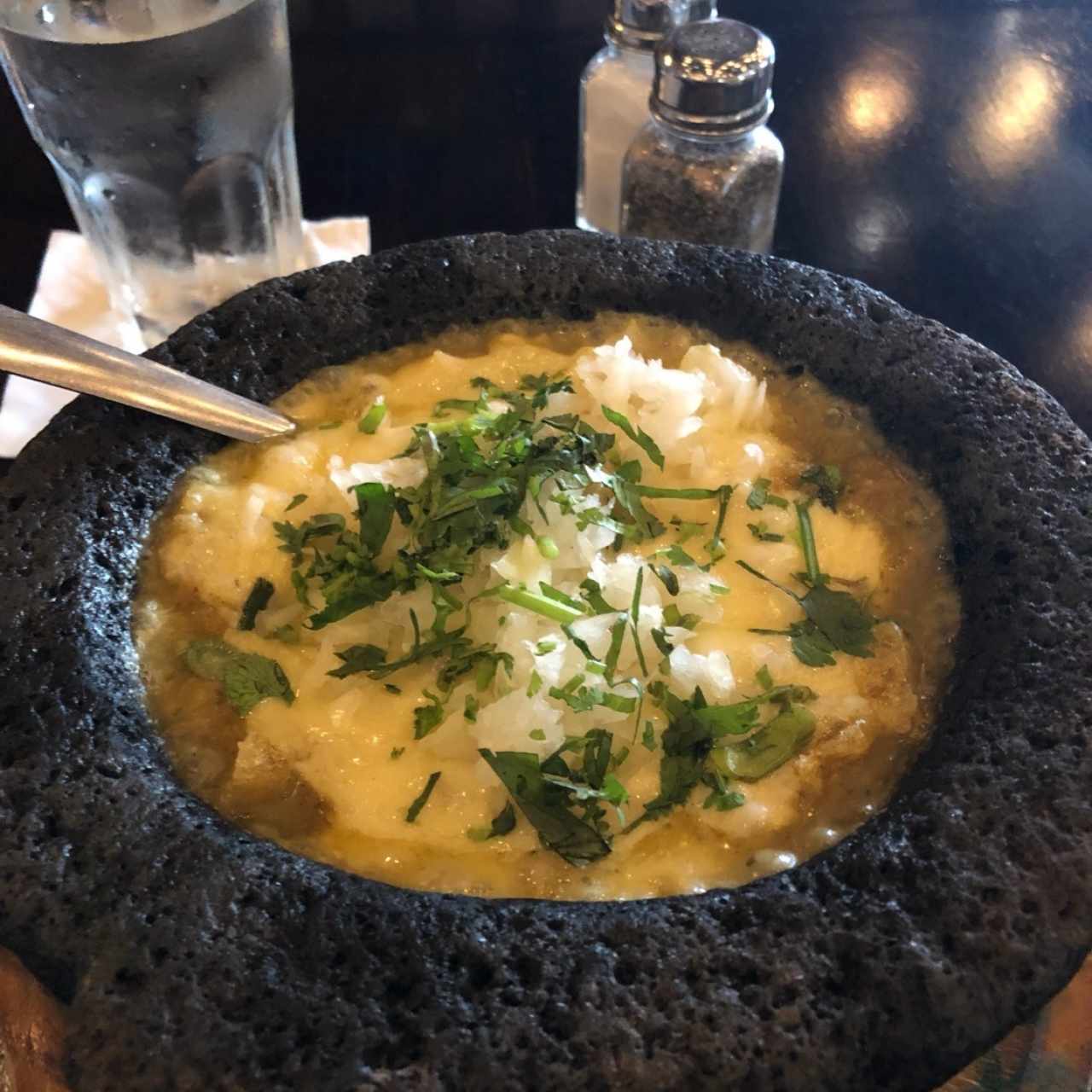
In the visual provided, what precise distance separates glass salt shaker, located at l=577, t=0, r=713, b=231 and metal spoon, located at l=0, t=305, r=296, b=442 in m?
1.05

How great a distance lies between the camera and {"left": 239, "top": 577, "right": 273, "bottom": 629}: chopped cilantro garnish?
1224 millimetres

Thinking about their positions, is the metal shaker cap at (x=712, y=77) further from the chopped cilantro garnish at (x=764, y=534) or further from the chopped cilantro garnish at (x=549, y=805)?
the chopped cilantro garnish at (x=549, y=805)

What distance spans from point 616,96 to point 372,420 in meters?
1.05

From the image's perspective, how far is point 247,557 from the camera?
126cm

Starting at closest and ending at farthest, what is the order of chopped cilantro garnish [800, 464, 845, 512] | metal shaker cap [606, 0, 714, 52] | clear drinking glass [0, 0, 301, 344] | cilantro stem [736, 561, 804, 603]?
cilantro stem [736, 561, 804, 603] < chopped cilantro garnish [800, 464, 845, 512] < clear drinking glass [0, 0, 301, 344] < metal shaker cap [606, 0, 714, 52]

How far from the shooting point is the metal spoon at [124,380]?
1.22 m

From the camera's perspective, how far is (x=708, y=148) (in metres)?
1.91

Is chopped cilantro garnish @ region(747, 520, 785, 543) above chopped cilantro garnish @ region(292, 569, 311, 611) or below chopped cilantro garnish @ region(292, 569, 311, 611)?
above

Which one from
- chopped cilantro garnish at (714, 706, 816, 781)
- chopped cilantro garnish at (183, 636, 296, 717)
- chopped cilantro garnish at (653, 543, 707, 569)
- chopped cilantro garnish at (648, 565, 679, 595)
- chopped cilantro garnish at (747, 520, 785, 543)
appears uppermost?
chopped cilantro garnish at (648, 565, 679, 595)

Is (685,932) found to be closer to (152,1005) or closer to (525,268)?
(152,1005)

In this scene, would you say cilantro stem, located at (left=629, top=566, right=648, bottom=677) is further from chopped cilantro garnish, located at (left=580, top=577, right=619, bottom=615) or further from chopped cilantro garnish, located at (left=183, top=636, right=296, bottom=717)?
chopped cilantro garnish, located at (left=183, top=636, right=296, bottom=717)

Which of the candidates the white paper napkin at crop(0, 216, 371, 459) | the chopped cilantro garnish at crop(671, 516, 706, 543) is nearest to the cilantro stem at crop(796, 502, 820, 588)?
the chopped cilantro garnish at crop(671, 516, 706, 543)

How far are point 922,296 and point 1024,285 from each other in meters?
0.19

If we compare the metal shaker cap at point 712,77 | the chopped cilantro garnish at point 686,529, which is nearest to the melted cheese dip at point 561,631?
the chopped cilantro garnish at point 686,529
